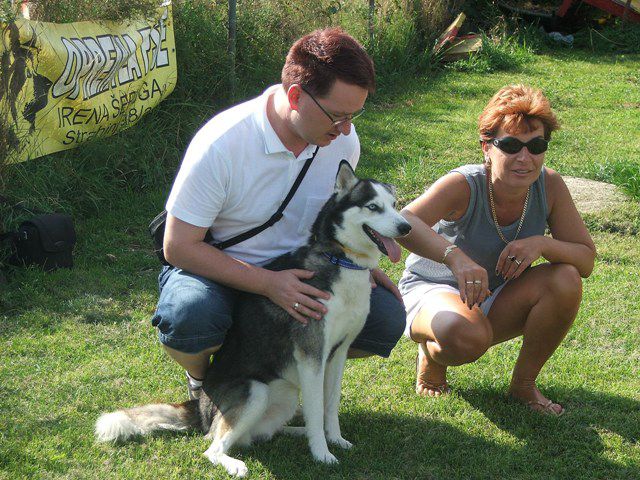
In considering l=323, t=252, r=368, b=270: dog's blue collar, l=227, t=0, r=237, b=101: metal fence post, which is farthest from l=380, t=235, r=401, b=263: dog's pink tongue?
l=227, t=0, r=237, b=101: metal fence post

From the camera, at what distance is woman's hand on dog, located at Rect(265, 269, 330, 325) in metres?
3.00

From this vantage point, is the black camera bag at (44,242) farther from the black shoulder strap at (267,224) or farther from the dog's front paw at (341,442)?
the dog's front paw at (341,442)

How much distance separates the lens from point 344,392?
3.77 metres

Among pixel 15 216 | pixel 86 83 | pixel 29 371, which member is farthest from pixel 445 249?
pixel 86 83

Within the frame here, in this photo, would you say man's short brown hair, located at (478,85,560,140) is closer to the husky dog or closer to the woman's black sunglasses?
the woman's black sunglasses

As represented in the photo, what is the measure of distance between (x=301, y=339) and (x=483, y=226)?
1080 mm

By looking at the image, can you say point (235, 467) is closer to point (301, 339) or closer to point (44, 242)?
point (301, 339)

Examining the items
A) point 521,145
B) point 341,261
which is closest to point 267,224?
point 341,261

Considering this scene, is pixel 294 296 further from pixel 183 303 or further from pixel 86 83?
pixel 86 83

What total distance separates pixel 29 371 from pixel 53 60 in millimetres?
2434

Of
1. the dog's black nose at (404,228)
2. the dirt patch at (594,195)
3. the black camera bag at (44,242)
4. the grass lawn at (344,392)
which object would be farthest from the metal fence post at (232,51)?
the dog's black nose at (404,228)

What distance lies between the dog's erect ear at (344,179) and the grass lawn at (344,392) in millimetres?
1074

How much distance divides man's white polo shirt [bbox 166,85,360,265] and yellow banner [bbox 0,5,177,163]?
251cm

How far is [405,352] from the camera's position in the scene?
13.8 ft
